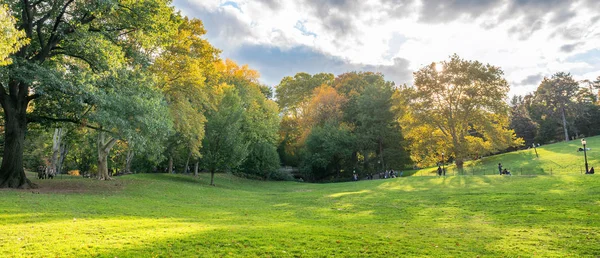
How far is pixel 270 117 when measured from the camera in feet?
176

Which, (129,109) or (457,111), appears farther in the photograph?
(457,111)

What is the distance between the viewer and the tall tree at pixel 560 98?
216ft

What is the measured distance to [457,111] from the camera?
42.0m

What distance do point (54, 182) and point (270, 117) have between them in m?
34.0

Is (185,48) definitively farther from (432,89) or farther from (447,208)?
(432,89)

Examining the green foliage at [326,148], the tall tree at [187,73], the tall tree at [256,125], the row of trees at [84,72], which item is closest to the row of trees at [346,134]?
the green foliage at [326,148]

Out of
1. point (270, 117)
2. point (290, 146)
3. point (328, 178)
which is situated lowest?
point (328, 178)

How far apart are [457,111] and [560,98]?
4007 cm

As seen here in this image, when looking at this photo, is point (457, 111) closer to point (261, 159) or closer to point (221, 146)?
point (261, 159)

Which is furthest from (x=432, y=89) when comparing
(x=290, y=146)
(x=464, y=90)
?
(x=290, y=146)

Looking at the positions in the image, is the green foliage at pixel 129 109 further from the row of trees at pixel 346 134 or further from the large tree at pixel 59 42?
the row of trees at pixel 346 134

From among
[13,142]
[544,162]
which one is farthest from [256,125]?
[544,162]

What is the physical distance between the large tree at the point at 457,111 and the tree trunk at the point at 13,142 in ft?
126

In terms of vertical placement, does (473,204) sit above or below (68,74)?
below
